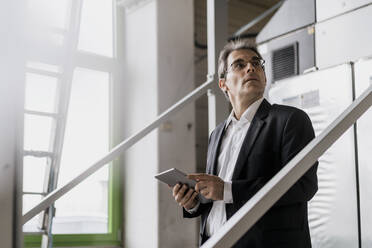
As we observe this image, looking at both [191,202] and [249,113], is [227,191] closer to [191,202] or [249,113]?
[191,202]

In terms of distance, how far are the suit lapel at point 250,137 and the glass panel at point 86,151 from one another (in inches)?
101

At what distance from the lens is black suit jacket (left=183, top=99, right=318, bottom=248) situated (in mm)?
1509

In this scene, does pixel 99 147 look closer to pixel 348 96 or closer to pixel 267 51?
pixel 267 51

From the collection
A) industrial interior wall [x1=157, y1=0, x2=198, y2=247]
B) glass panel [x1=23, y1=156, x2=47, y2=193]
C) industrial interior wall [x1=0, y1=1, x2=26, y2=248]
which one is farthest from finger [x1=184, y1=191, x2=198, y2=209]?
industrial interior wall [x1=157, y1=0, x2=198, y2=247]

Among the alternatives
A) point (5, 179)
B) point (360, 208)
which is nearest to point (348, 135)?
point (360, 208)

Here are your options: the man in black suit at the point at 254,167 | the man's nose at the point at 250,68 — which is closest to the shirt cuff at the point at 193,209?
the man in black suit at the point at 254,167

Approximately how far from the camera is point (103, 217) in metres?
4.17

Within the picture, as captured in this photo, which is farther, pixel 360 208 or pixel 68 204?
pixel 68 204

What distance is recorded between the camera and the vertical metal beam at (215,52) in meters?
2.25

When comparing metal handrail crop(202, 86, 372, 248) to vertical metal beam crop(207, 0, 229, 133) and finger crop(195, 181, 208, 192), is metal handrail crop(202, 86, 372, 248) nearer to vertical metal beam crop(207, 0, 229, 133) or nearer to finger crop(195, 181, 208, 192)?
finger crop(195, 181, 208, 192)

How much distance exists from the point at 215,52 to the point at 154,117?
5.68 ft

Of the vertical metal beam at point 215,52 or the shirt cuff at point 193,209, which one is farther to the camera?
the vertical metal beam at point 215,52

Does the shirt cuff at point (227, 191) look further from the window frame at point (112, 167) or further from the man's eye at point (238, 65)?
the window frame at point (112, 167)

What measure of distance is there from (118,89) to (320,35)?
206 centimetres
